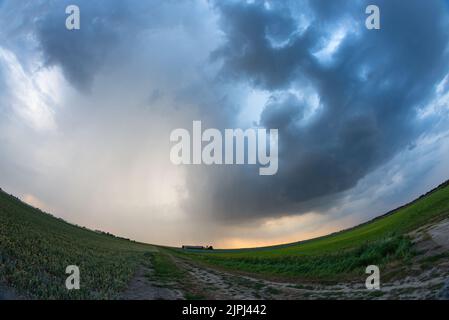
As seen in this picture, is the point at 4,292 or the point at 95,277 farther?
the point at 95,277

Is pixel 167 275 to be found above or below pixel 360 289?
below

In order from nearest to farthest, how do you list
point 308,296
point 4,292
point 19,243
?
point 4,292 < point 308,296 < point 19,243

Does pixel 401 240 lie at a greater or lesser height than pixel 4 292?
greater

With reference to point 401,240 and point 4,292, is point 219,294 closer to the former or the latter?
point 4,292

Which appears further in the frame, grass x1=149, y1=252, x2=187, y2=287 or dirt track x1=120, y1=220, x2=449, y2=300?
grass x1=149, y1=252, x2=187, y2=287

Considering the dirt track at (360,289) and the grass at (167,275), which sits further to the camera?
the grass at (167,275)

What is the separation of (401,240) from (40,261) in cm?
3105

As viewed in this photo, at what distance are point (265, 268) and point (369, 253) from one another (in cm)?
1758

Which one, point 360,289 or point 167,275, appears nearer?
point 360,289

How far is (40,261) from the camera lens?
25641 millimetres

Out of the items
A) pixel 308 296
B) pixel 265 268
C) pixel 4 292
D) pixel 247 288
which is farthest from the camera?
pixel 265 268
